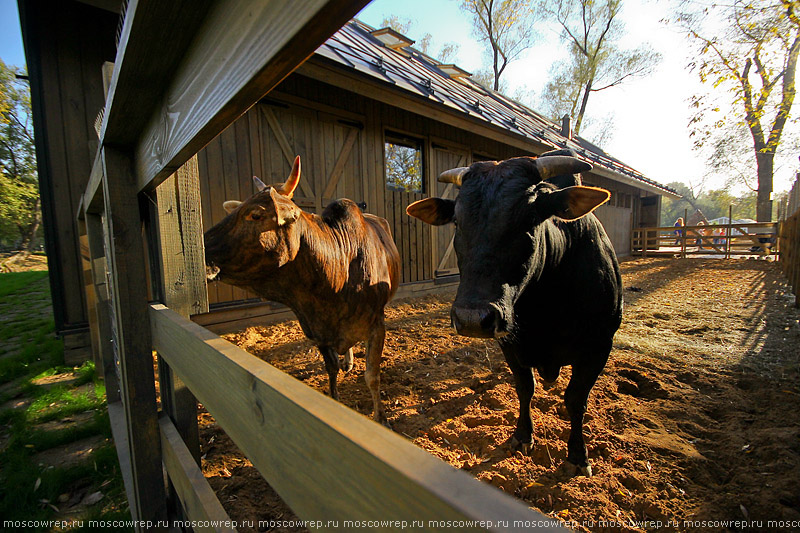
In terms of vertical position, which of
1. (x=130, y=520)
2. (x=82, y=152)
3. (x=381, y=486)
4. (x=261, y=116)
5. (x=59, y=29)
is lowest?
(x=130, y=520)

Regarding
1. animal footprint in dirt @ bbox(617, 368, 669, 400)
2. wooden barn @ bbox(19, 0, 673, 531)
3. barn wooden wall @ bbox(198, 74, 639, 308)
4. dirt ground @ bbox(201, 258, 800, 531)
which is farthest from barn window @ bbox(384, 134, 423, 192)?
animal footprint in dirt @ bbox(617, 368, 669, 400)

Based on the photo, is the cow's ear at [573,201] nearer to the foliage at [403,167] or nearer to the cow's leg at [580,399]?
the cow's leg at [580,399]

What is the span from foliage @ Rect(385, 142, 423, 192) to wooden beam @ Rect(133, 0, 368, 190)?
238 inches

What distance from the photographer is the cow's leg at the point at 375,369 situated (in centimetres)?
281

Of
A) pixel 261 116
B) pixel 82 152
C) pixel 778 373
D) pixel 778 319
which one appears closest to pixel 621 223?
pixel 778 319

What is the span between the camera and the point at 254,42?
610mm

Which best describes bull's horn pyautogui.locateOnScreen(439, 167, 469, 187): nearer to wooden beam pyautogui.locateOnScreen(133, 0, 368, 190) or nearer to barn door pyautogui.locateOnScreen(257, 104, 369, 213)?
wooden beam pyautogui.locateOnScreen(133, 0, 368, 190)

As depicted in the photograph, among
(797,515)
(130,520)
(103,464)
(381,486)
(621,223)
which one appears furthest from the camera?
(621,223)

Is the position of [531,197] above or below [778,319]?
above

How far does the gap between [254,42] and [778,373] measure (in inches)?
204

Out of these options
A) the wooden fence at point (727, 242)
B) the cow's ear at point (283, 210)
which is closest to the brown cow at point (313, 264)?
the cow's ear at point (283, 210)

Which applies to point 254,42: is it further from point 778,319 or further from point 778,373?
point 778,319

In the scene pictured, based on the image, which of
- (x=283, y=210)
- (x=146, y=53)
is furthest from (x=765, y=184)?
(x=146, y=53)

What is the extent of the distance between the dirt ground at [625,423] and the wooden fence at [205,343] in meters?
0.97
